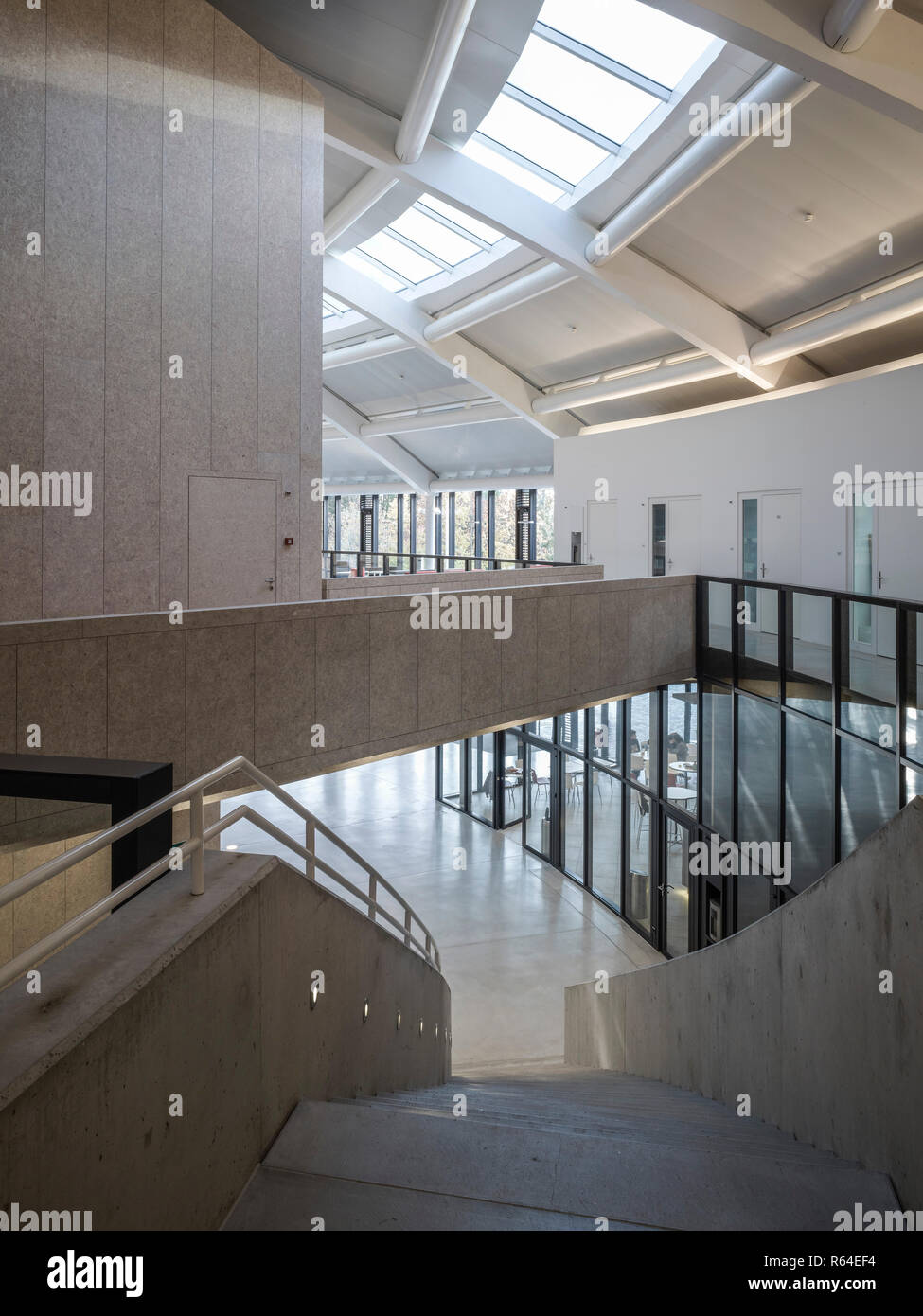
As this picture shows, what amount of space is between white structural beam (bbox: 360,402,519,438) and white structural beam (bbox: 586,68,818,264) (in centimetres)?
1164

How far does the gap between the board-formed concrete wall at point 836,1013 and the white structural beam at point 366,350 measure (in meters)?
20.5

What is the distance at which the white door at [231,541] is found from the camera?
10.8 m

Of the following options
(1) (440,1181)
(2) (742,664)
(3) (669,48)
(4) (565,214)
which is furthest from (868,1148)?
(4) (565,214)

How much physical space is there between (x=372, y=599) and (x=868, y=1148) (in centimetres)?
693

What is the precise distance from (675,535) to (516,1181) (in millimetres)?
17741

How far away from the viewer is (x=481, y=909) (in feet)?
58.7

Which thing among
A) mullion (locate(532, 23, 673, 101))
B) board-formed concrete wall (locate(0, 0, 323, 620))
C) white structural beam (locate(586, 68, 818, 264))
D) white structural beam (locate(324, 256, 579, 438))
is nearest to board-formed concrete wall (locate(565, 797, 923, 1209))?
board-formed concrete wall (locate(0, 0, 323, 620))

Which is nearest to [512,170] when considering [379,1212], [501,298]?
[501,298]

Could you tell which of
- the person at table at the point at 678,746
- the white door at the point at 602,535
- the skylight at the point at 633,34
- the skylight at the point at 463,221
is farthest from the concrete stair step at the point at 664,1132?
the white door at the point at 602,535

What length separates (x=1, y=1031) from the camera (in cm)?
257

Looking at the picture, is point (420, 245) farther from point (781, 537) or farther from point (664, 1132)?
point (664, 1132)

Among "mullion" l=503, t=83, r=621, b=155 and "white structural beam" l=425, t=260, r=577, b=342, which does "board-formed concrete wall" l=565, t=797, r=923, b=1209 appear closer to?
"mullion" l=503, t=83, r=621, b=155

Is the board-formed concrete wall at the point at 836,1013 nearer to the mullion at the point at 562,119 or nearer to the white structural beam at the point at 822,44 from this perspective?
the white structural beam at the point at 822,44

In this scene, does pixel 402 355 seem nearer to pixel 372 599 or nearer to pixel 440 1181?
pixel 372 599
